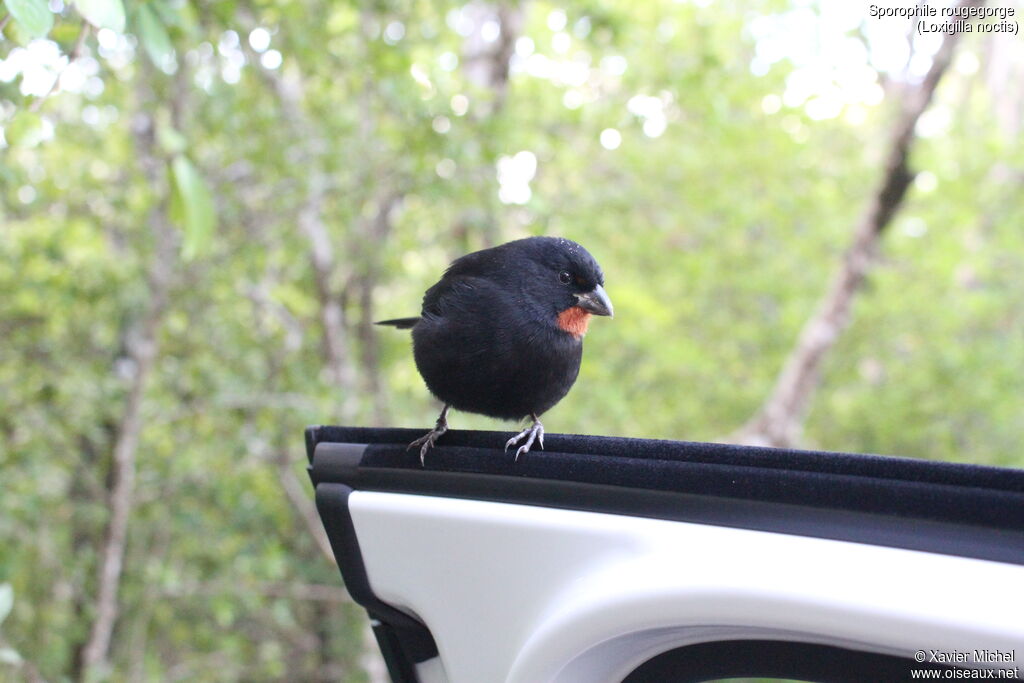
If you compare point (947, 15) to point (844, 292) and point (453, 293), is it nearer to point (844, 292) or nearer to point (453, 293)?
point (844, 292)

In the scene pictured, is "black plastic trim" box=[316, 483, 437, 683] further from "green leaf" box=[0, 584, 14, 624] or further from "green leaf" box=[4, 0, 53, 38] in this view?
"green leaf" box=[0, 584, 14, 624]

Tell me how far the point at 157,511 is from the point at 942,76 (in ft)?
17.9

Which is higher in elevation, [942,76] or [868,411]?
[942,76]

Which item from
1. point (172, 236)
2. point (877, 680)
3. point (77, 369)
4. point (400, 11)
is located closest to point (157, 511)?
point (77, 369)

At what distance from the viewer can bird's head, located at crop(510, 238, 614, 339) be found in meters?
2.21

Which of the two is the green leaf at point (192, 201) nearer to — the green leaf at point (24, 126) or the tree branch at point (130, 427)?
the green leaf at point (24, 126)

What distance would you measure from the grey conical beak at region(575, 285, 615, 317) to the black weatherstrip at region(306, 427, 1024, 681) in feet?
3.10

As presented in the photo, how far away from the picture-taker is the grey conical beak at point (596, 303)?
7.54ft

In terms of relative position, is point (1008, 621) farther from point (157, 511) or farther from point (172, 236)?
point (157, 511)

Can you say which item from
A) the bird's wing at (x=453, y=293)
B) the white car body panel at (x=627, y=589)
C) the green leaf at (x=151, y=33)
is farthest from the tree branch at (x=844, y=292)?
the white car body panel at (x=627, y=589)

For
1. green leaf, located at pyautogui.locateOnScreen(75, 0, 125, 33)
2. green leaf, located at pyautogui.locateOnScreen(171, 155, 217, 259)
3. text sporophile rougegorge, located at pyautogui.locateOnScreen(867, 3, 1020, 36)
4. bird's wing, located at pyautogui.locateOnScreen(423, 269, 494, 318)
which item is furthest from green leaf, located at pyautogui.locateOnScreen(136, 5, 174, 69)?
text sporophile rougegorge, located at pyautogui.locateOnScreen(867, 3, 1020, 36)

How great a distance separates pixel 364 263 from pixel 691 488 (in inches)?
180

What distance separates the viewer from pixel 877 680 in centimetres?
100

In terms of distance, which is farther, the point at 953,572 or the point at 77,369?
the point at 77,369
